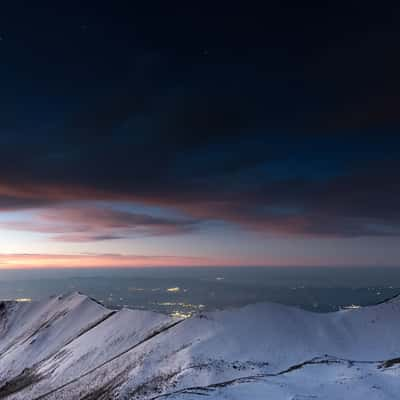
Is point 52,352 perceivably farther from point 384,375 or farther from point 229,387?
point 384,375

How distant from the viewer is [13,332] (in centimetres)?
16212

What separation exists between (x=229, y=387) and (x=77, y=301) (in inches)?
4920

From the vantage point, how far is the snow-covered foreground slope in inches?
1891

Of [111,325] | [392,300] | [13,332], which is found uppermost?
[392,300]

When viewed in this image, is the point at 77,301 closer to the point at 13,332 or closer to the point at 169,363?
the point at 13,332

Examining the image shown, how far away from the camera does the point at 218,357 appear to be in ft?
234

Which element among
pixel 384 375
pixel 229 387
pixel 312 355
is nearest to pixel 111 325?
pixel 312 355

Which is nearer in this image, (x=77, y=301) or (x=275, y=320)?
(x=275, y=320)

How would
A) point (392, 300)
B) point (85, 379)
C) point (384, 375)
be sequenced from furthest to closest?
point (392, 300) < point (85, 379) < point (384, 375)

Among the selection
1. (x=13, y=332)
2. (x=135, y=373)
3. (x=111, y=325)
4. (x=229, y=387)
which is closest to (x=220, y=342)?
(x=135, y=373)

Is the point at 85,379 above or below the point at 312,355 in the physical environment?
below

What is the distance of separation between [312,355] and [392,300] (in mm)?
46186

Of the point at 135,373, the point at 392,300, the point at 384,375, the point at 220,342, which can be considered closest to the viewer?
the point at 384,375

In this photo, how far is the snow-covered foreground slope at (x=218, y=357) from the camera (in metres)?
48.0
